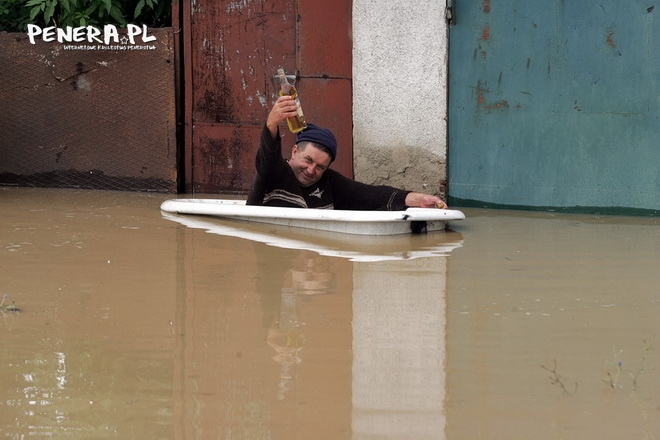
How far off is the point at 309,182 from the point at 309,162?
245 millimetres

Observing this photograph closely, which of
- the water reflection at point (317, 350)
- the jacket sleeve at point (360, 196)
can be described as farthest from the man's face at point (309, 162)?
the water reflection at point (317, 350)

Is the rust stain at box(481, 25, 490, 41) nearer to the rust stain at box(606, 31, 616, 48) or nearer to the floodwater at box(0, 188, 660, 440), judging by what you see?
the rust stain at box(606, 31, 616, 48)

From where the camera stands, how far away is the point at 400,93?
8.54 metres

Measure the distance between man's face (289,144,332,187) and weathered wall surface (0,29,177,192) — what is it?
240 centimetres

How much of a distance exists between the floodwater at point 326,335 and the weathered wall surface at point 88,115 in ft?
7.50

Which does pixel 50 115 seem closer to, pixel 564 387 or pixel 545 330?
pixel 545 330

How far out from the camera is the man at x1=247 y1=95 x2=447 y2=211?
673cm

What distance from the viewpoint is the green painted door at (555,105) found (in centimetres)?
786

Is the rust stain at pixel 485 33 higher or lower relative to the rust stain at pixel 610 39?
higher

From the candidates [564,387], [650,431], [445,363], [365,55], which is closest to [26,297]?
[445,363]

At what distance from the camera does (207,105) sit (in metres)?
9.21

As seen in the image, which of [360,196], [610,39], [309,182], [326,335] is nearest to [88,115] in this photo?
[309,182]

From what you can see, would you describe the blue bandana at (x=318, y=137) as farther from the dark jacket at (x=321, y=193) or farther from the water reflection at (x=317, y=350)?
the water reflection at (x=317, y=350)

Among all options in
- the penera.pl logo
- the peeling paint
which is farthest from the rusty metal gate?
the penera.pl logo
